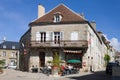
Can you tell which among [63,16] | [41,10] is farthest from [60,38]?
[41,10]

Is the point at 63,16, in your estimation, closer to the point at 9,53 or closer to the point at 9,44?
the point at 9,53

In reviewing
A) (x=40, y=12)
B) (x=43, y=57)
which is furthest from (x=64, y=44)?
(x=40, y=12)

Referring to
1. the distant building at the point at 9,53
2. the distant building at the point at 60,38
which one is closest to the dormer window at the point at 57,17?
the distant building at the point at 60,38

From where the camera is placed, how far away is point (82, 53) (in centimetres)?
3488

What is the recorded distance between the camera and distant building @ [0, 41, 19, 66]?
73831mm

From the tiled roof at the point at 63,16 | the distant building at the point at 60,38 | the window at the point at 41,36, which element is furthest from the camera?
the window at the point at 41,36

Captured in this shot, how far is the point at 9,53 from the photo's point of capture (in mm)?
75375

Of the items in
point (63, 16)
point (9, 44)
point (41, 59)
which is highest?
point (63, 16)

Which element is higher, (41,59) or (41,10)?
(41,10)

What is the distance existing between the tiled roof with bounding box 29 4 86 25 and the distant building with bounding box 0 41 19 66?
37544mm

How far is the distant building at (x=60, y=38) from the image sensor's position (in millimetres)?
35062

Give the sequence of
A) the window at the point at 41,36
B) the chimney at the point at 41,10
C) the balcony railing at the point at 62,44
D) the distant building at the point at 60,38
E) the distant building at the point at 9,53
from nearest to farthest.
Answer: the balcony railing at the point at 62,44, the distant building at the point at 60,38, the window at the point at 41,36, the chimney at the point at 41,10, the distant building at the point at 9,53

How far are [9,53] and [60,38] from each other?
137 ft

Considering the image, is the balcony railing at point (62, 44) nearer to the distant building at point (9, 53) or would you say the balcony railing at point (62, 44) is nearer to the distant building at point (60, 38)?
the distant building at point (60, 38)
